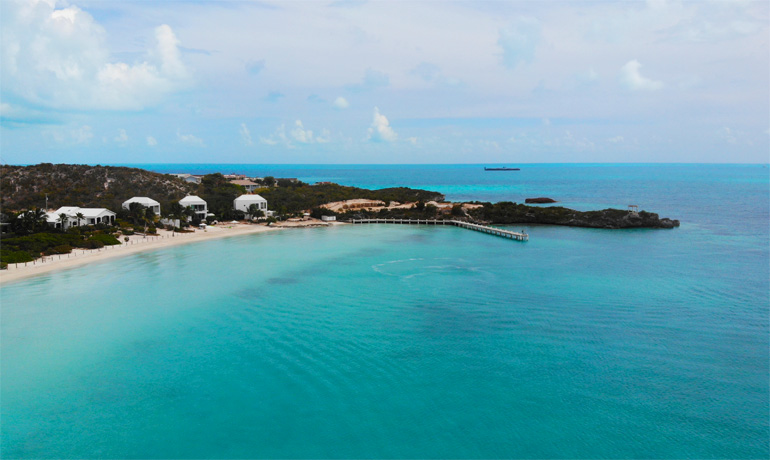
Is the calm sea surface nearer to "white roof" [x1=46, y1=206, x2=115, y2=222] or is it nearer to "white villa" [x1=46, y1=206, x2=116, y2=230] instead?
"white villa" [x1=46, y1=206, x2=116, y2=230]

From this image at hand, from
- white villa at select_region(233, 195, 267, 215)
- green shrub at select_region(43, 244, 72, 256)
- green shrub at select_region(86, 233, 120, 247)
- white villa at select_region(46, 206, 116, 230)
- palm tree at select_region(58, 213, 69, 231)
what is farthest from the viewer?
white villa at select_region(233, 195, 267, 215)

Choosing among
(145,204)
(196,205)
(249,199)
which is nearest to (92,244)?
(145,204)

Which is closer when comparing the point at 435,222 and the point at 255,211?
the point at 255,211

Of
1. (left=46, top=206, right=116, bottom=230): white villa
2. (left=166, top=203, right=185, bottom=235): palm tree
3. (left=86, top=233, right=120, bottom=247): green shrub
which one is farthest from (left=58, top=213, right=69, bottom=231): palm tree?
(left=166, top=203, right=185, bottom=235): palm tree

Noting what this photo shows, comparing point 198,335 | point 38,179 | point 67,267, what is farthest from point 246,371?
point 38,179

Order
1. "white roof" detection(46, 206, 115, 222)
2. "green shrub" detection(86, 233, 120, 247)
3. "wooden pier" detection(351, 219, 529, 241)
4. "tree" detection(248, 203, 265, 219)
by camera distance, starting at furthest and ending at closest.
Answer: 1. "tree" detection(248, 203, 265, 219)
2. "wooden pier" detection(351, 219, 529, 241)
3. "white roof" detection(46, 206, 115, 222)
4. "green shrub" detection(86, 233, 120, 247)

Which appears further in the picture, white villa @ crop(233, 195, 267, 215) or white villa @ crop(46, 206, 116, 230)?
white villa @ crop(233, 195, 267, 215)

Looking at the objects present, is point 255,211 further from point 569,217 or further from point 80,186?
point 569,217
